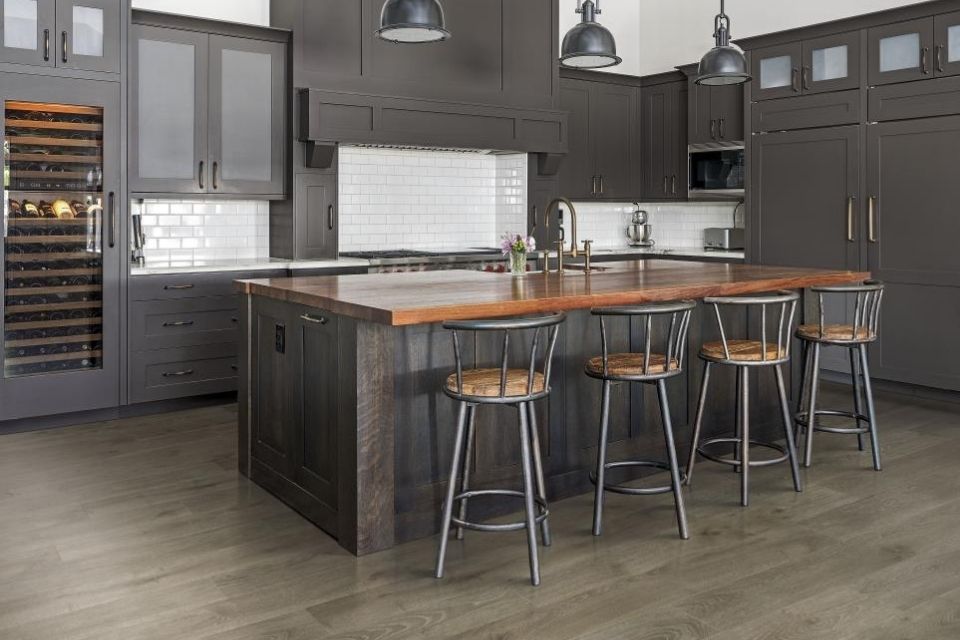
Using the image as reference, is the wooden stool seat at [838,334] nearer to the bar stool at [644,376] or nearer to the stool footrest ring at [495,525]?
the bar stool at [644,376]

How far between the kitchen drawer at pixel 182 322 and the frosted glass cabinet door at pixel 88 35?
58.2 inches

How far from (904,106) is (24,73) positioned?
5.73 m

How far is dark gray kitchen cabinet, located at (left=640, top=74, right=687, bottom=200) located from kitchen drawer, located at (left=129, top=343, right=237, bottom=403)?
176 inches

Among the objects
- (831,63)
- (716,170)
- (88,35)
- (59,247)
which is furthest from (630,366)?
(716,170)

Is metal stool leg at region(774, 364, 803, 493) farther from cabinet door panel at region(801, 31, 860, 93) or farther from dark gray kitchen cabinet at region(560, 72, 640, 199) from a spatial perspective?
dark gray kitchen cabinet at region(560, 72, 640, 199)

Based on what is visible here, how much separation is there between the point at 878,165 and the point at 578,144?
2783 millimetres

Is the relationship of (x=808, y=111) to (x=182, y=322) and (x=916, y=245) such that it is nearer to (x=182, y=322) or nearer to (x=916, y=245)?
(x=916, y=245)

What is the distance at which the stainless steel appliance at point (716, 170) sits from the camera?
25.0 feet

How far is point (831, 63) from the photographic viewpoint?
673 cm

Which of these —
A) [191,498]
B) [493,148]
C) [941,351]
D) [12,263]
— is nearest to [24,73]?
[12,263]

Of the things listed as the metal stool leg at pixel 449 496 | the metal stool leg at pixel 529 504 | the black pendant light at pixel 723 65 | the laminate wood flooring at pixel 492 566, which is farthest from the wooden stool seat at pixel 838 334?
the metal stool leg at pixel 449 496

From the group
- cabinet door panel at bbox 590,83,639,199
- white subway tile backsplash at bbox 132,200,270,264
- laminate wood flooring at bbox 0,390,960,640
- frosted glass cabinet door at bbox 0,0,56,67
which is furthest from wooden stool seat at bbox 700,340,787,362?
cabinet door panel at bbox 590,83,639,199

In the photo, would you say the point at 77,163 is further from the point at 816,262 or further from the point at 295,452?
the point at 816,262

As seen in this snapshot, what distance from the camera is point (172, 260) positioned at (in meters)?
6.29
